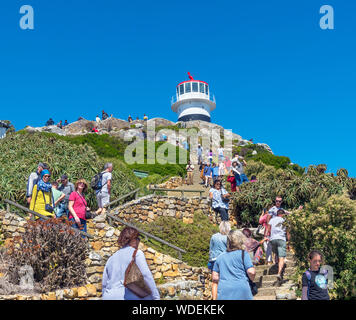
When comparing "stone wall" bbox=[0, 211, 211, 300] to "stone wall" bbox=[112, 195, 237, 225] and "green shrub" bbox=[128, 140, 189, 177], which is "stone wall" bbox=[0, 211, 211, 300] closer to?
"stone wall" bbox=[112, 195, 237, 225]

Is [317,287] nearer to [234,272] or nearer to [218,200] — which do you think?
[234,272]

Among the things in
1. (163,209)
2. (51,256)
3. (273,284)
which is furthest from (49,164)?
(273,284)

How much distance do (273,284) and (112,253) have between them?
11.7 feet

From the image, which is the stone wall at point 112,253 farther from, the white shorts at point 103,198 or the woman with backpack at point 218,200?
the woman with backpack at point 218,200

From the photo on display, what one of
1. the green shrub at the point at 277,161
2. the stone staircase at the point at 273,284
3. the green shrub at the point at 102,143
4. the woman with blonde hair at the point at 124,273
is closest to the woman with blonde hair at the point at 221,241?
the stone staircase at the point at 273,284

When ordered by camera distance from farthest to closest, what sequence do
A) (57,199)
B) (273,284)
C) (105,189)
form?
(105,189), (57,199), (273,284)

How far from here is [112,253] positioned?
32.0ft

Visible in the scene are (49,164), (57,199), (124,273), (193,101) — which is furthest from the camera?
(193,101)

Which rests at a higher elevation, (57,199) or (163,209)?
(163,209)

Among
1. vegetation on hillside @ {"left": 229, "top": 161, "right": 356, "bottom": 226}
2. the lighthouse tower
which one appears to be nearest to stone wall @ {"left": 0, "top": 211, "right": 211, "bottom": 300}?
vegetation on hillside @ {"left": 229, "top": 161, "right": 356, "bottom": 226}

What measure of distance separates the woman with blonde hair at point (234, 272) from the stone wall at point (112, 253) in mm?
3367

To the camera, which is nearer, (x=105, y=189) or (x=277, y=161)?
(x=105, y=189)

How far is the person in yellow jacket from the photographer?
9430mm
